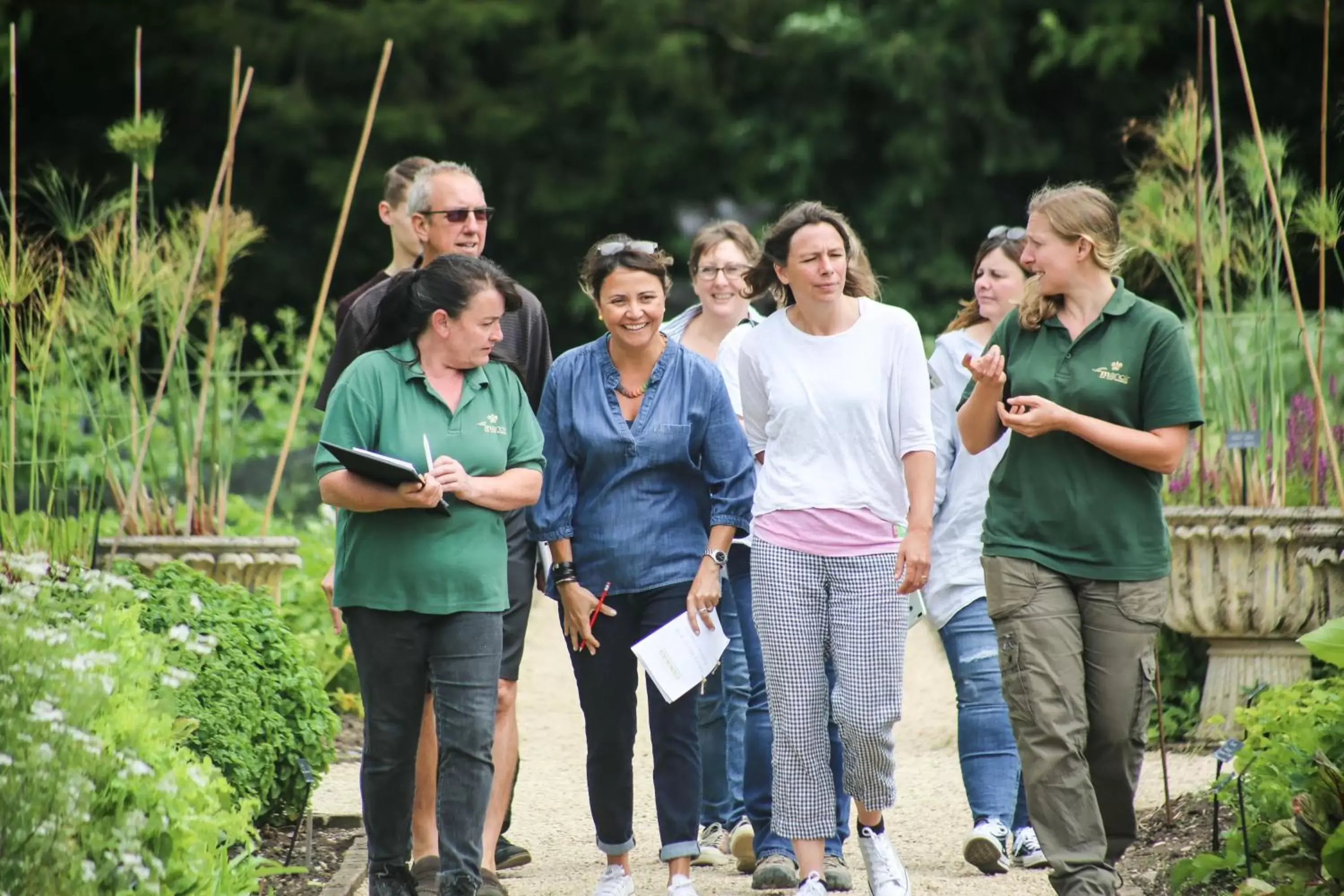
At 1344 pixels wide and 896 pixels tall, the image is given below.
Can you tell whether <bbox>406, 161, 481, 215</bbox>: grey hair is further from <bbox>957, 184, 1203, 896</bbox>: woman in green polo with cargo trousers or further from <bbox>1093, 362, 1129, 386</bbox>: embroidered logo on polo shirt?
<bbox>1093, 362, 1129, 386</bbox>: embroidered logo on polo shirt

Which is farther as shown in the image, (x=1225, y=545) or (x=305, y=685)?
(x=1225, y=545)

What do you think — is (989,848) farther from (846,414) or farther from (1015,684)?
(846,414)

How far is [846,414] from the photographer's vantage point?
478 centimetres

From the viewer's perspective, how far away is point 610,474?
495cm

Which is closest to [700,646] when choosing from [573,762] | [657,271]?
[657,271]

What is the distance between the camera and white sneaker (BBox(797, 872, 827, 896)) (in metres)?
4.70

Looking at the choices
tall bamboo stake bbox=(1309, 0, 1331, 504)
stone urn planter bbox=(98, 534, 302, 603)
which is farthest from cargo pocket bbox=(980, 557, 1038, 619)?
stone urn planter bbox=(98, 534, 302, 603)

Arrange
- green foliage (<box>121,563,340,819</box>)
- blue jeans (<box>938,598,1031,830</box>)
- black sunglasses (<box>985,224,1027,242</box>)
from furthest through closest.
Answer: black sunglasses (<box>985,224,1027,242</box>), blue jeans (<box>938,598,1031,830</box>), green foliage (<box>121,563,340,819</box>)

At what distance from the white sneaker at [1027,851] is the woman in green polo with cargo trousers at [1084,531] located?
872mm

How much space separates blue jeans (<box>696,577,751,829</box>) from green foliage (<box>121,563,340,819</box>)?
1199 millimetres

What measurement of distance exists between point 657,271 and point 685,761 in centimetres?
134

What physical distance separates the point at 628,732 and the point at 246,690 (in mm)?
1183

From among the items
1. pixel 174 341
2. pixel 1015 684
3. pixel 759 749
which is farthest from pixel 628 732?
pixel 174 341

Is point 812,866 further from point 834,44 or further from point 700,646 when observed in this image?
point 834,44
